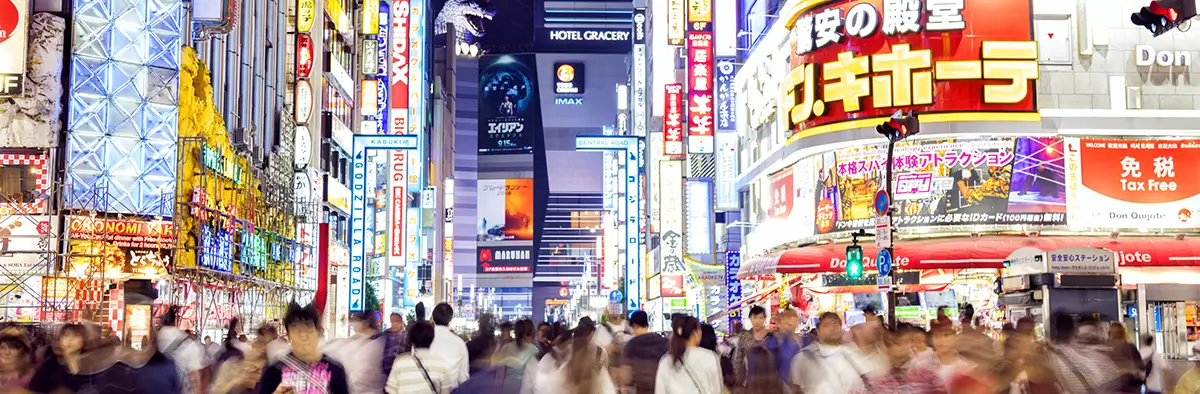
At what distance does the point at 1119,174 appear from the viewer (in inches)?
1106

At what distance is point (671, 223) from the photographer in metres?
52.1

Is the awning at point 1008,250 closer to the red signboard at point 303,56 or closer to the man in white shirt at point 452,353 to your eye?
the man in white shirt at point 452,353

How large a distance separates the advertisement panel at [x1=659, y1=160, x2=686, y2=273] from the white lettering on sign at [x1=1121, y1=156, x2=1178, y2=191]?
25312 millimetres

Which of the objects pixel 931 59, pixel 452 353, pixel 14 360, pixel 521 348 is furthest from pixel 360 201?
pixel 14 360

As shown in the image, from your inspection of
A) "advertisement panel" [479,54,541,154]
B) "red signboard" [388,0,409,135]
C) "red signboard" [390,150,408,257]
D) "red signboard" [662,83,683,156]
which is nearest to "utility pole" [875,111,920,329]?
"red signboard" [662,83,683,156]

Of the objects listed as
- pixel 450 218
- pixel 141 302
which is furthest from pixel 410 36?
pixel 450 218

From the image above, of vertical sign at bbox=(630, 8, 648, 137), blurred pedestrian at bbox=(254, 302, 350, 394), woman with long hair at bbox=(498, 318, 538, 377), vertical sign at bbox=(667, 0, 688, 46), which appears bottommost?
woman with long hair at bbox=(498, 318, 538, 377)

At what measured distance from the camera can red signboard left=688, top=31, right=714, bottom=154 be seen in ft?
126

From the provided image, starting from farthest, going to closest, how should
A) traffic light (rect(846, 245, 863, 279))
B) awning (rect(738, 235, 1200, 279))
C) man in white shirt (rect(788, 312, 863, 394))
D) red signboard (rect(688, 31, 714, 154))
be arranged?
1. red signboard (rect(688, 31, 714, 154))
2. awning (rect(738, 235, 1200, 279))
3. traffic light (rect(846, 245, 863, 279))
4. man in white shirt (rect(788, 312, 863, 394))

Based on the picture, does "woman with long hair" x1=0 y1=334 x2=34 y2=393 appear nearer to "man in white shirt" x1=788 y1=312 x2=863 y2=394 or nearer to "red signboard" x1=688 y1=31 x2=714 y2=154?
"man in white shirt" x1=788 y1=312 x2=863 y2=394

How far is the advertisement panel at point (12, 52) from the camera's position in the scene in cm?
2639

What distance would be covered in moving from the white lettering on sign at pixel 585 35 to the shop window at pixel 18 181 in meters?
120

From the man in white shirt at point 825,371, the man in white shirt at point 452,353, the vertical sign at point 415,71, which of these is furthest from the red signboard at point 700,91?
the man in white shirt at point 825,371

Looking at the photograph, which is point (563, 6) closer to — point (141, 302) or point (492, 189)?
point (492, 189)
